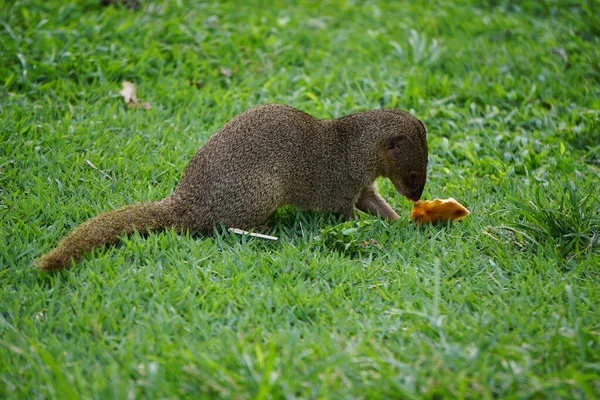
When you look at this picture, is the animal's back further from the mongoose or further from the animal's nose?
the animal's nose

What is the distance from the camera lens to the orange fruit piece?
4.38 m

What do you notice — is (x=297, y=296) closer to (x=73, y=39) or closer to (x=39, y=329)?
(x=39, y=329)

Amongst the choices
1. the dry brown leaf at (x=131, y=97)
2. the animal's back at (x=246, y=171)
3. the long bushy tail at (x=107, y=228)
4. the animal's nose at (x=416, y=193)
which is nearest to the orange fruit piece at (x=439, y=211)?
the animal's nose at (x=416, y=193)

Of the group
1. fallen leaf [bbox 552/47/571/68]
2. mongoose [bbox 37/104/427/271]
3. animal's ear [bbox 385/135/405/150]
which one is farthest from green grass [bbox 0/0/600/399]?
animal's ear [bbox 385/135/405/150]

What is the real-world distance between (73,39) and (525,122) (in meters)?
4.06

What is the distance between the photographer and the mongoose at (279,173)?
4184 mm

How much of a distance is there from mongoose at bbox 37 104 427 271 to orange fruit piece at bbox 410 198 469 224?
27cm

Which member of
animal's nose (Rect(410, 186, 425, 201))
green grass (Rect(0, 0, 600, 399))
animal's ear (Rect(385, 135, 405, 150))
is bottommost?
animal's nose (Rect(410, 186, 425, 201))

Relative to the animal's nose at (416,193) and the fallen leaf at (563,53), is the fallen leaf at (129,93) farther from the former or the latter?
the fallen leaf at (563,53)

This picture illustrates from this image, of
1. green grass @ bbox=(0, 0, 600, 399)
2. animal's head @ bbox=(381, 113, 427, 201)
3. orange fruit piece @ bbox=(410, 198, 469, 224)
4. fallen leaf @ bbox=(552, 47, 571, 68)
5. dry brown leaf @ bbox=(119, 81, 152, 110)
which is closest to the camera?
green grass @ bbox=(0, 0, 600, 399)

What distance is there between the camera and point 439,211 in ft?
14.5

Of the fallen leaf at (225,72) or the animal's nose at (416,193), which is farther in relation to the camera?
the fallen leaf at (225,72)

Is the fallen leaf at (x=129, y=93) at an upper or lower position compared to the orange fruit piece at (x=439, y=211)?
upper

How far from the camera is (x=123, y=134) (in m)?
5.30
